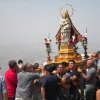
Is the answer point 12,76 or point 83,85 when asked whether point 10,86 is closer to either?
point 12,76

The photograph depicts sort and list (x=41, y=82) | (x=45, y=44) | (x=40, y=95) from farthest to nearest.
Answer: (x=45, y=44)
(x=40, y=95)
(x=41, y=82)

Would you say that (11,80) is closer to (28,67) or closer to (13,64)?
(13,64)

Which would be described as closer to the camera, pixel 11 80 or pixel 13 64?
pixel 13 64

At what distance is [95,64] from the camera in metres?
12.0

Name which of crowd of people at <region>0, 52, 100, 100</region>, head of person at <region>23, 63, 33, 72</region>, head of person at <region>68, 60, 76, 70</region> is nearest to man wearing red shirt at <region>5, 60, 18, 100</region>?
crowd of people at <region>0, 52, 100, 100</region>

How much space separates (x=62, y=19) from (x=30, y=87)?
1025 inches

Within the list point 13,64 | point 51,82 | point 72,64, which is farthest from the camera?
point 72,64

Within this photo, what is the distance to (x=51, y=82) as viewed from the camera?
377 inches

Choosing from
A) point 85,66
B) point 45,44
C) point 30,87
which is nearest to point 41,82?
point 30,87

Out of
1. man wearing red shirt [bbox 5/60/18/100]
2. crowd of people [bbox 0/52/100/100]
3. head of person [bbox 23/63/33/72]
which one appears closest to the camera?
crowd of people [bbox 0/52/100/100]

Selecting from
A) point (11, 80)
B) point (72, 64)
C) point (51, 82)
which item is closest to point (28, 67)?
point (51, 82)

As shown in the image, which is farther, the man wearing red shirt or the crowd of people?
the man wearing red shirt

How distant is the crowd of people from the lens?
9602mm

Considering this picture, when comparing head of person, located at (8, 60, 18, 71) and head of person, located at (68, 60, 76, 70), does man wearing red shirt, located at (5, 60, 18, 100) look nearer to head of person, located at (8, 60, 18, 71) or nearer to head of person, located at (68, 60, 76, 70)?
head of person, located at (8, 60, 18, 71)
